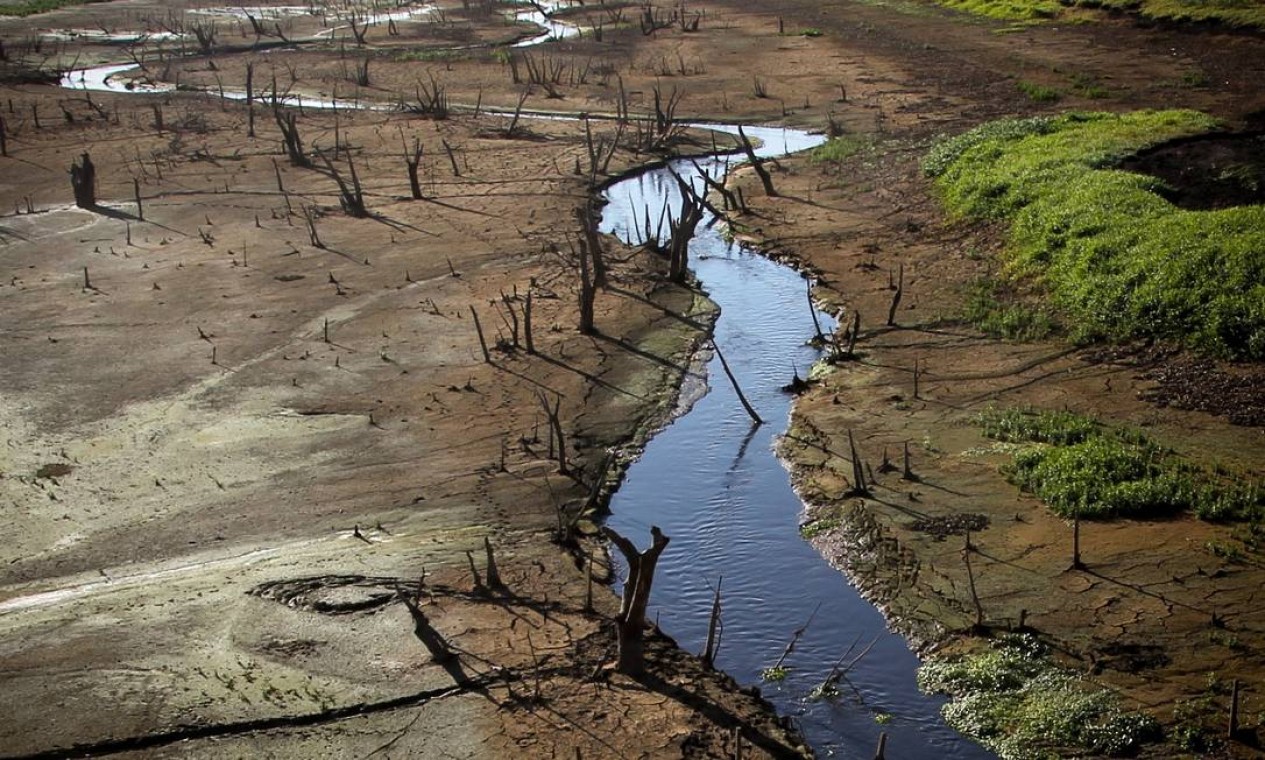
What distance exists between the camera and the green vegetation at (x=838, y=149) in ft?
84.3

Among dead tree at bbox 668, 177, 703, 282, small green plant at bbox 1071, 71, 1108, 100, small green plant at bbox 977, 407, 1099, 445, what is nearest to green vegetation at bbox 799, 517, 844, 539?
small green plant at bbox 977, 407, 1099, 445

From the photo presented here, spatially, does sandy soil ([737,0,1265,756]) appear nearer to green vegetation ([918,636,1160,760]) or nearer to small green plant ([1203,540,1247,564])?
small green plant ([1203,540,1247,564])

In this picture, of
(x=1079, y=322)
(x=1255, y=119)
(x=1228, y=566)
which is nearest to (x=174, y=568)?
(x=1228, y=566)

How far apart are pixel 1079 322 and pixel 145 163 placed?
18.4 metres

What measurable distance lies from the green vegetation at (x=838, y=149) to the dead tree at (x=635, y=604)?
17.1 meters

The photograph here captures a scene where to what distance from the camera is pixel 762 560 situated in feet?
39.2

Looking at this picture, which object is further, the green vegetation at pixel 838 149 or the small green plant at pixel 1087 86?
the small green plant at pixel 1087 86

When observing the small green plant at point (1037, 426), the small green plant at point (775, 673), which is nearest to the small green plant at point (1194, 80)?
the small green plant at point (1037, 426)

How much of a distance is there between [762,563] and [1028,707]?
302 cm

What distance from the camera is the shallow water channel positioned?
9.69 m

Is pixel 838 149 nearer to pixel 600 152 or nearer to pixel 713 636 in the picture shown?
pixel 600 152

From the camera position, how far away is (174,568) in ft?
38.0

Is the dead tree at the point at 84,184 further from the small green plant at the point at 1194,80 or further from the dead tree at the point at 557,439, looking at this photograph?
the small green plant at the point at 1194,80

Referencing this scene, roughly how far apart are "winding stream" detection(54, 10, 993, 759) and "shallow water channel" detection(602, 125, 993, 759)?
12mm
